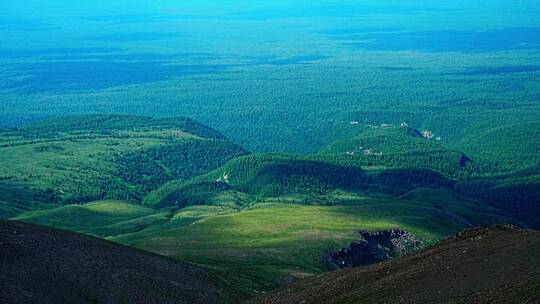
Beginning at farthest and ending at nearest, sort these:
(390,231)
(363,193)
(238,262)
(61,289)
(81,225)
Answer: (363,193)
(81,225)
(390,231)
(238,262)
(61,289)

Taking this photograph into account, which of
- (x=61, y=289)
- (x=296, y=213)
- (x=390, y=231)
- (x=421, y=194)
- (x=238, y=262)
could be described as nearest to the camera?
(x=61, y=289)

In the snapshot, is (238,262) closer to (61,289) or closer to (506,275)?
(61,289)

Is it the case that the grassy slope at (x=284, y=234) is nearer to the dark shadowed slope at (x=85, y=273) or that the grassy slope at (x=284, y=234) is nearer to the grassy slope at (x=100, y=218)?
the dark shadowed slope at (x=85, y=273)

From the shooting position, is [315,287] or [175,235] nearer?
[315,287]

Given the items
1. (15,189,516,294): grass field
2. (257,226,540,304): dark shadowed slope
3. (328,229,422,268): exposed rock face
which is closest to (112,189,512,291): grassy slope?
(15,189,516,294): grass field

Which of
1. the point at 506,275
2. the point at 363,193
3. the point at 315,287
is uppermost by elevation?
the point at 506,275

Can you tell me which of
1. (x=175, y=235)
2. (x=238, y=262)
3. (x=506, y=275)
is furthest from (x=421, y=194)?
(x=506, y=275)
